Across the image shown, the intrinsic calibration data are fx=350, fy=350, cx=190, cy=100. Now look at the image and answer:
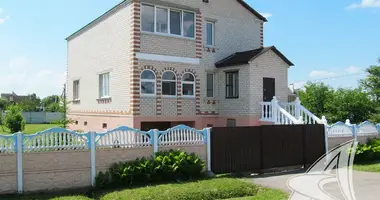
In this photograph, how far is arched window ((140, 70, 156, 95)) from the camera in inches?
642

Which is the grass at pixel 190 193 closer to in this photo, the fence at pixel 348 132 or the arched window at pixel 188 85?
the fence at pixel 348 132

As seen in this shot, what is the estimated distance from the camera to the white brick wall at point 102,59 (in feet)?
55.1

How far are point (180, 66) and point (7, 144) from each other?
394 inches

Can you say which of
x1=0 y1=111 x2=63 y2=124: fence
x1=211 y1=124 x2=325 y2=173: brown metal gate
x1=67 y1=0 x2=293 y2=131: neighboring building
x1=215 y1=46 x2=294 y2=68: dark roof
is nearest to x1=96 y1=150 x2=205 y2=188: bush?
x1=211 y1=124 x2=325 y2=173: brown metal gate

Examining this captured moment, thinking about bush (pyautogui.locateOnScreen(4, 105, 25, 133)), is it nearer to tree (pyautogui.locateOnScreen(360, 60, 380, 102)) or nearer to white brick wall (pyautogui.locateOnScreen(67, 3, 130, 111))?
white brick wall (pyautogui.locateOnScreen(67, 3, 130, 111))

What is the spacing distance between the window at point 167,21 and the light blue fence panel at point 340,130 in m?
8.02

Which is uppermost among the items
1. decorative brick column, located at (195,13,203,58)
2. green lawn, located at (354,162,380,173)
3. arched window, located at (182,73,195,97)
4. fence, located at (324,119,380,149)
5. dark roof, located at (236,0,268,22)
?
dark roof, located at (236,0,268,22)

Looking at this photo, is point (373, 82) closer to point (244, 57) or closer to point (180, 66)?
point (244, 57)

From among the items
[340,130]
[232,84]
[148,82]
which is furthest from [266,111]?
[148,82]

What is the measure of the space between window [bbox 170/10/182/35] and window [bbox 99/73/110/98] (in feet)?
14.4

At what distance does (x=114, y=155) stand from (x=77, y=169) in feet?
3.46

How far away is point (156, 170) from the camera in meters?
9.98

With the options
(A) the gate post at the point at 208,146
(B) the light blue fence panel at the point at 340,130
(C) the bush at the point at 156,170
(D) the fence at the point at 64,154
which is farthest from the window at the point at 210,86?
(D) the fence at the point at 64,154

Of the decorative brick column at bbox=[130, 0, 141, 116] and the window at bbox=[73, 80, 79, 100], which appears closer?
the decorative brick column at bbox=[130, 0, 141, 116]
